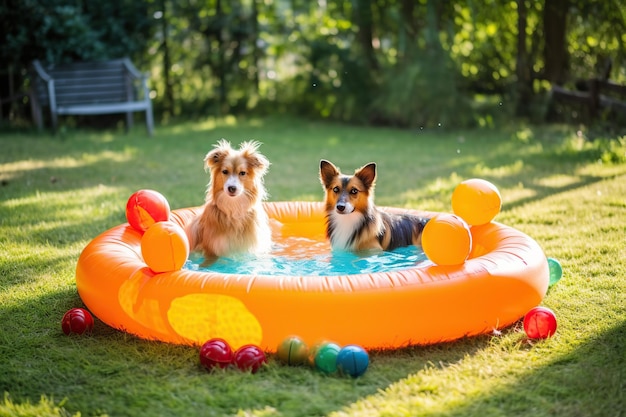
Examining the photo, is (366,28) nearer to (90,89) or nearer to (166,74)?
(166,74)

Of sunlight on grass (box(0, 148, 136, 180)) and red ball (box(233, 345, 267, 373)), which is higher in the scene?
red ball (box(233, 345, 267, 373))

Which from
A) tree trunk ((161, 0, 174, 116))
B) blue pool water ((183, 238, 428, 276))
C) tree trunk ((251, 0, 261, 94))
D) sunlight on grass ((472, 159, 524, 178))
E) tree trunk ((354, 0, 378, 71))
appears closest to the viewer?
blue pool water ((183, 238, 428, 276))

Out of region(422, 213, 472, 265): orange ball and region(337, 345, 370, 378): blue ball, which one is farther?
region(422, 213, 472, 265): orange ball

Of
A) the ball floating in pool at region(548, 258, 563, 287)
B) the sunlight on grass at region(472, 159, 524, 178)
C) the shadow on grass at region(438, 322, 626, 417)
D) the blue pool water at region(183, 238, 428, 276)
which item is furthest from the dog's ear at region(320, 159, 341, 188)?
the sunlight on grass at region(472, 159, 524, 178)

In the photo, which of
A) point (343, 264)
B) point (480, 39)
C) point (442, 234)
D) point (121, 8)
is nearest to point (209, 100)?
point (121, 8)

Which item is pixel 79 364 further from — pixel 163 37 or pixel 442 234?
pixel 163 37

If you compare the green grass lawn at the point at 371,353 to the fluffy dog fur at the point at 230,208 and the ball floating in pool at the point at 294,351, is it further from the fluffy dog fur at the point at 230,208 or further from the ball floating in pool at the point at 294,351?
the fluffy dog fur at the point at 230,208

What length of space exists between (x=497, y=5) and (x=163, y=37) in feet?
25.7

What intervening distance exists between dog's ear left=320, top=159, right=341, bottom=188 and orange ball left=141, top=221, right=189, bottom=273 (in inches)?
65.7

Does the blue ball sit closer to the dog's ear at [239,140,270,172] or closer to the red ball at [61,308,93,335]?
the red ball at [61,308,93,335]

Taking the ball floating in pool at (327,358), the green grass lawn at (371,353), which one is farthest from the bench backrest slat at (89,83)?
the ball floating in pool at (327,358)

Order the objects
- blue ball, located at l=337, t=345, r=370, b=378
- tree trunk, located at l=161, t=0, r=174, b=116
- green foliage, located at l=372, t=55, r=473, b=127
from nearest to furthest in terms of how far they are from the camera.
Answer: blue ball, located at l=337, t=345, r=370, b=378 < green foliage, located at l=372, t=55, r=473, b=127 < tree trunk, located at l=161, t=0, r=174, b=116

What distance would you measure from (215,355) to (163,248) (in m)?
0.85

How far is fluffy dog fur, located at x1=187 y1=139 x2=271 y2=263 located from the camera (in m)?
5.66
